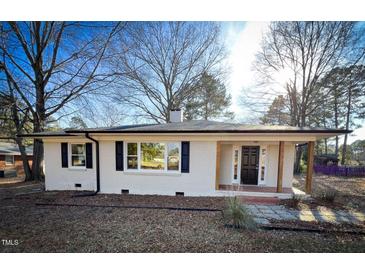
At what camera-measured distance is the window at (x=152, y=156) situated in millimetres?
6096

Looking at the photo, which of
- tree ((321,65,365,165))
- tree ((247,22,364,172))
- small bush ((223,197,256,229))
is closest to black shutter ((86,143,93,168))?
small bush ((223,197,256,229))

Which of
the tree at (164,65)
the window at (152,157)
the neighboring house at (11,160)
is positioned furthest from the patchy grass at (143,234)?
the neighboring house at (11,160)

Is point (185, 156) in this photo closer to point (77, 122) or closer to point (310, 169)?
point (310, 169)

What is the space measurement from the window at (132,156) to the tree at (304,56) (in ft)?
40.0

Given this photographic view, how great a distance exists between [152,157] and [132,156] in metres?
0.79

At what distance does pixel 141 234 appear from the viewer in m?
3.19

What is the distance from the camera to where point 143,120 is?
1472 cm

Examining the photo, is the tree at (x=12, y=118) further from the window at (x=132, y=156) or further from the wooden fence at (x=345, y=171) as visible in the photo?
the wooden fence at (x=345, y=171)

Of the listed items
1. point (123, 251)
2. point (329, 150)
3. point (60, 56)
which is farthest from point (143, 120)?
point (329, 150)

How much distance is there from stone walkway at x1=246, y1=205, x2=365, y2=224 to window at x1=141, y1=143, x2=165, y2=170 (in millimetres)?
3501

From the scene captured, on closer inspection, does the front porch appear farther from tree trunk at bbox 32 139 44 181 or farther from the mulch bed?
tree trunk at bbox 32 139 44 181

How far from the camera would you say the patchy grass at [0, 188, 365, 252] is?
113 inches

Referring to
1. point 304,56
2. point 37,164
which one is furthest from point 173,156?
point 304,56
